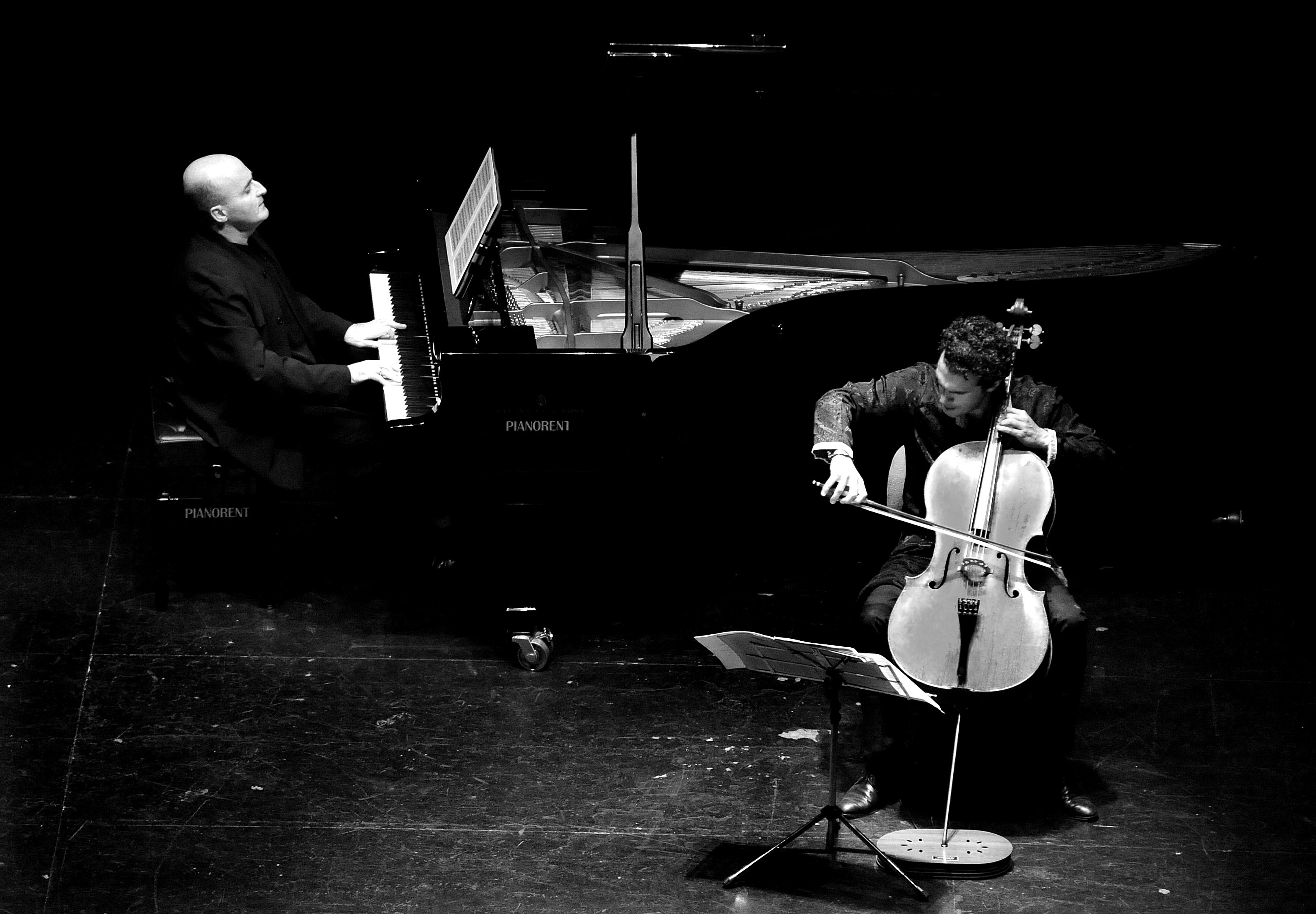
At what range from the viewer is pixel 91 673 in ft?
14.4

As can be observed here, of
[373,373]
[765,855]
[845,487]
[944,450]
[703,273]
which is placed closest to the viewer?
[765,855]

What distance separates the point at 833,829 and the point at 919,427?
1100mm

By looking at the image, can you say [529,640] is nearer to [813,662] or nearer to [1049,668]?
[813,662]

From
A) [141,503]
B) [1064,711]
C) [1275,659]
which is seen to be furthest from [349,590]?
[1275,659]

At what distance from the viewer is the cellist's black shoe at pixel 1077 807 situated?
3.86 m

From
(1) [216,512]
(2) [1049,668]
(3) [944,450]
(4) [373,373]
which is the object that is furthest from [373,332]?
(2) [1049,668]

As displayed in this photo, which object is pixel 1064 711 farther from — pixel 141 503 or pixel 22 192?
pixel 22 192

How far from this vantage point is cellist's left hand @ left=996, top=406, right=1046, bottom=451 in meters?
3.85

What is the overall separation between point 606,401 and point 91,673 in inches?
66.8

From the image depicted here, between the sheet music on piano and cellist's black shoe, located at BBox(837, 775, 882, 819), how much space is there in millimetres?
1765

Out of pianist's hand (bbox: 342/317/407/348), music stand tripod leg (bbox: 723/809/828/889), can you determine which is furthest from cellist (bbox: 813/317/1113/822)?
pianist's hand (bbox: 342/317/407/348)

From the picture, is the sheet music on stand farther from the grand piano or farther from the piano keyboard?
the piano keyboard

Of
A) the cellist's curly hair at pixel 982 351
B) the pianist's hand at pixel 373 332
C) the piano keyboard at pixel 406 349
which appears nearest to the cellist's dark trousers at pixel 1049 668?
the cellist's curly hair at pixel 982 351

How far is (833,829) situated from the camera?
3672 mm
